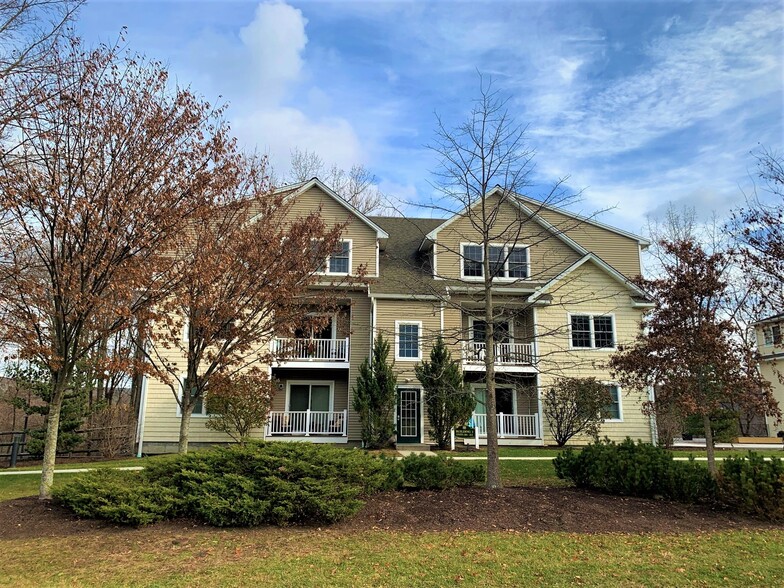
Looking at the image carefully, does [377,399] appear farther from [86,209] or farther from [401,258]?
[86,209]

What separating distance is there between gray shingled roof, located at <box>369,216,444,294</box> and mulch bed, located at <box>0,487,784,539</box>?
987 centimetres

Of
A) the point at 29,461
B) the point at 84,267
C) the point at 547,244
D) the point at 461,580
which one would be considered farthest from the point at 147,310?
the point at 547,244

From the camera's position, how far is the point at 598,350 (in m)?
20.5

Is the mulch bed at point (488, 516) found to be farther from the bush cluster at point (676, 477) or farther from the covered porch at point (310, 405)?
the covered porch at point (310, 405)

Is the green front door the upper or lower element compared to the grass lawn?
upper

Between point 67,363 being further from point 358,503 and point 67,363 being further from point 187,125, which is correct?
point 358,503

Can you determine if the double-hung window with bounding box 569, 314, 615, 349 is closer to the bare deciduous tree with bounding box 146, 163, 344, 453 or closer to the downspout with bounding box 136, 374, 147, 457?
the bare deciduous tree with bounding box 146, 163, 344, 453

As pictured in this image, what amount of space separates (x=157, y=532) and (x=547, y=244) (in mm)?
18596

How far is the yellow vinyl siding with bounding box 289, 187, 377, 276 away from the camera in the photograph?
20312 mm

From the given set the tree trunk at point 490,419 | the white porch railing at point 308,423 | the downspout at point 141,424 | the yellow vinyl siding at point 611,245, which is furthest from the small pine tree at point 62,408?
the yellow vinyl siding at point 611,245

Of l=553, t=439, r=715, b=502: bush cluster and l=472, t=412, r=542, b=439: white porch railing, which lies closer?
l=553, t=439, r=715, b=502: bush cluster

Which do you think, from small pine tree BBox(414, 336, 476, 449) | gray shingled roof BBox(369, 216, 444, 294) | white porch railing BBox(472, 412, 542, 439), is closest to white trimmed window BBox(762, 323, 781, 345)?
white porch railing BBox(472, 412, 542, 439)

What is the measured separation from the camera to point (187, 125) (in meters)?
9.30

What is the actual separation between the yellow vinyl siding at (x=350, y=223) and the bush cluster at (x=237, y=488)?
12681mm
